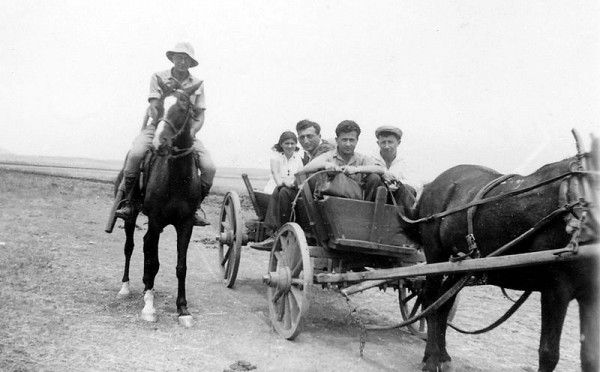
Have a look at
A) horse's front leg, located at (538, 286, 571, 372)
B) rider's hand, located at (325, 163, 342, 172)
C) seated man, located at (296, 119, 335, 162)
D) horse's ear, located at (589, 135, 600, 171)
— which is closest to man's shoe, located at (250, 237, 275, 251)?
seated man, located at (296, 119, 335, 162)

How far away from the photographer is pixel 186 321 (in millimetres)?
5801

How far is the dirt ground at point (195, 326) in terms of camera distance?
472 centimetres

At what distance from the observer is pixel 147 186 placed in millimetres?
6215

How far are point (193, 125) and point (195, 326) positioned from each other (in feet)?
7.12

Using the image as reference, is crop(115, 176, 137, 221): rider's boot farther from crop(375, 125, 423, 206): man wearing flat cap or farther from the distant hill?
the distant hill

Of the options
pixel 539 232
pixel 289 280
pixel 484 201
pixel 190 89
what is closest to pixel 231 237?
pixel 289 280

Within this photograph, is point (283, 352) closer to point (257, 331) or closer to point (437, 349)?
A: point (257, 331)

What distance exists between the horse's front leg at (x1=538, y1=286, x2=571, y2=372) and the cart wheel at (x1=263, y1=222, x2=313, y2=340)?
7.19ft

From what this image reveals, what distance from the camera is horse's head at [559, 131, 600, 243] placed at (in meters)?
3.54

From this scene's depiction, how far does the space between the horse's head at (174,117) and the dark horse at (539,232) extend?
256cm

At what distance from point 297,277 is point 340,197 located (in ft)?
3.16

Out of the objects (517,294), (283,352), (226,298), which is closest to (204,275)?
(226,298)

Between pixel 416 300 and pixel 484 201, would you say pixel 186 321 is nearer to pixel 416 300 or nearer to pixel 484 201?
pixel 416 300

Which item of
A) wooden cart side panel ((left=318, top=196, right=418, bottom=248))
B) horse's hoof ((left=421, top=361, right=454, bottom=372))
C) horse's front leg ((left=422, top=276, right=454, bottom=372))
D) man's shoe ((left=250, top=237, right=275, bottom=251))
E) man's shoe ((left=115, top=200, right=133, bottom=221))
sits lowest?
horse's hoof ((left=421, top=361, right=454, bottom=372))
